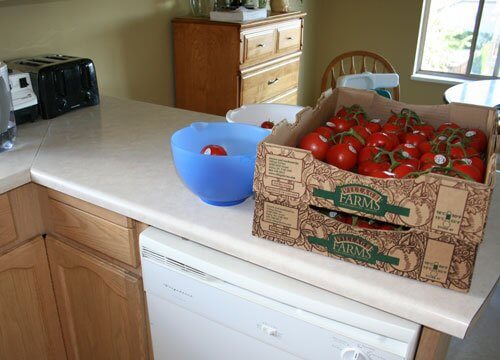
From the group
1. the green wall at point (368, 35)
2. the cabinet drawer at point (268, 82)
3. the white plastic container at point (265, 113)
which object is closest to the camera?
the white plastic container at point (265, 113)

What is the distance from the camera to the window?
147 inches

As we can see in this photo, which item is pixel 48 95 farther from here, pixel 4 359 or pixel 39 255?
pixel 4 359

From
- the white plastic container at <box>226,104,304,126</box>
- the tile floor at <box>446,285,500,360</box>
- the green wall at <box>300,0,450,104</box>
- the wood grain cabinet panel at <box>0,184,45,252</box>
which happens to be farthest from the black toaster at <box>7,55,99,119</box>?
the green wall at <box>300,0,450,104</box>

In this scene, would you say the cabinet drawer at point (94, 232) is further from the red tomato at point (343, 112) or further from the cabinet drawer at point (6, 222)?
the red tomato at point (343, 112)

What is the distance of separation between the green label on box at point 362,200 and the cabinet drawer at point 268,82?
71.9 inches

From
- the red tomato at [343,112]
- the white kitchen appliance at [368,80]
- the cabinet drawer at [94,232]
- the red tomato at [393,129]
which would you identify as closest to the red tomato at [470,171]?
the red tomato at [393,129]

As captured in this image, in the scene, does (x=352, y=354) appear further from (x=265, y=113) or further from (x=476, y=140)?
(x=265, y=113)

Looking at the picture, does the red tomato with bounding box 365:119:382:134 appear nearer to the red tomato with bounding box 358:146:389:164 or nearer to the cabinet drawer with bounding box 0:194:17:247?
the red tomato with bounding box 358:146:389:164

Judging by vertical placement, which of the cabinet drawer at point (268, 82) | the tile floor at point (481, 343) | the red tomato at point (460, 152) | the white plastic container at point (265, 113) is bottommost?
the tile floor at point (481, 343)

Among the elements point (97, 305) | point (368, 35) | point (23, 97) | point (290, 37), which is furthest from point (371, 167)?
point (368, 35)

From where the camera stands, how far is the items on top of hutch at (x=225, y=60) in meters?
2.46

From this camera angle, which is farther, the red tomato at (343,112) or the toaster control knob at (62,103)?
the toaster control knob at (62,103)

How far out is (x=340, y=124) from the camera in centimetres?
109

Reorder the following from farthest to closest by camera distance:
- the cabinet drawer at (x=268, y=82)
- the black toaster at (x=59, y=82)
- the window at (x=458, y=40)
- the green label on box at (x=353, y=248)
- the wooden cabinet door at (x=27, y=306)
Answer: the window at (x=458, y=40)
the cabinet drawer at (x=268, y=82)
the black toaster at (x=59, y=82)
the wooden cabinet door at (x=27, y=306)
the green label on box at (x=353, y=248)
